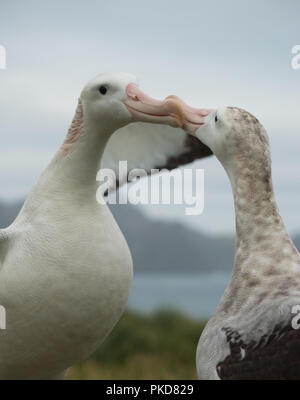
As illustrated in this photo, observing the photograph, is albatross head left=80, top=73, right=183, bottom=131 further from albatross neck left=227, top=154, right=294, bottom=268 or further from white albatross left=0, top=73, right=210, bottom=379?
albatross neck left=227, top=154, right=294, bottom=268

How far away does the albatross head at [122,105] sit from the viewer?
2777 millimetres

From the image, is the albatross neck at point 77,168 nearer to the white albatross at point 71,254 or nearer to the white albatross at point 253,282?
the white albatross at point 71,254

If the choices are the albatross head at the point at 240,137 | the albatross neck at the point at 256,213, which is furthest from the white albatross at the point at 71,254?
the albatross neck at the point at 256,213

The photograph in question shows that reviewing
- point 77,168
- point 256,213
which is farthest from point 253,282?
point 77,168

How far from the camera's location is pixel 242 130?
7.92 feet

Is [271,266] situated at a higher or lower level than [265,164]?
lower

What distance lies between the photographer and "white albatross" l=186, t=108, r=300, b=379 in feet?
7.38

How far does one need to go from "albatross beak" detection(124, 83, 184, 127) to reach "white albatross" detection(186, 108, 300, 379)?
25cm

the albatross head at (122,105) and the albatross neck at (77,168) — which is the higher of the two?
the albatross head at (122,105)

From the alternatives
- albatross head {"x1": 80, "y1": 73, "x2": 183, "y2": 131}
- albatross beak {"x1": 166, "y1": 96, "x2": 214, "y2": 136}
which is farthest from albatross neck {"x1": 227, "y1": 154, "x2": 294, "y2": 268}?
albatross head {"x1": 80, "y1": 73, "x2": 183, "y2": 131}
